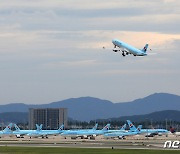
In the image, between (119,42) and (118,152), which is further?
(119,42)

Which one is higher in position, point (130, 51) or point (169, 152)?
point (130, 51)

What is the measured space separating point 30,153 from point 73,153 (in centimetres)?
825

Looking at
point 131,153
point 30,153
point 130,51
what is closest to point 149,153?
point 131,153

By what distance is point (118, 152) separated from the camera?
13338cm

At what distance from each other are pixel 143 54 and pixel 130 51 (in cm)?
647

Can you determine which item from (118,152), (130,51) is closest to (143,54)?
(130,51)

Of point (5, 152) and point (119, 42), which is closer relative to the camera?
point (5, 152)

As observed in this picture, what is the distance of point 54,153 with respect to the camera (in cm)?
12925

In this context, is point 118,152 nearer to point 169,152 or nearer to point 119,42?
point 169,152

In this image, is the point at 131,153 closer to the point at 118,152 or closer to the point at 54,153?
the point at 118,152

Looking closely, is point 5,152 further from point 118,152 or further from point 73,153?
point 118,152

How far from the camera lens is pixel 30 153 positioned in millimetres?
130750

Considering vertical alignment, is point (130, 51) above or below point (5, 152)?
above

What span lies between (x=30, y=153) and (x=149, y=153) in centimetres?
2252
